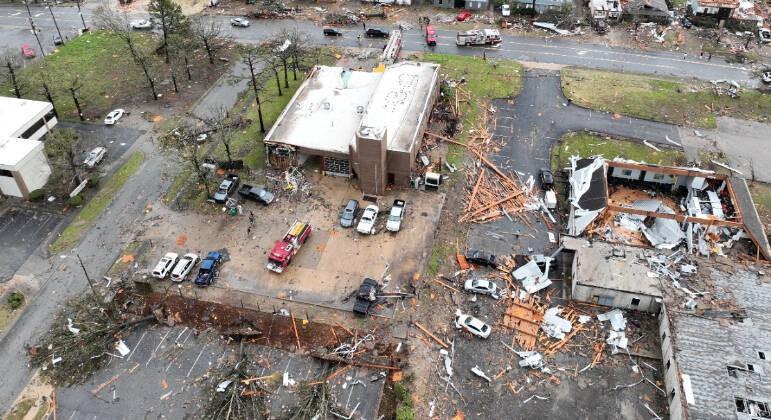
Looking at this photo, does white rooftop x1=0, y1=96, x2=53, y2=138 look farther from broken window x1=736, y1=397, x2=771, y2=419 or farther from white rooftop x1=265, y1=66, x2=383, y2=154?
broken window x1=736, y1=397, x2=771, y2=419

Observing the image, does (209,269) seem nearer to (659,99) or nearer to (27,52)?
(27,52)

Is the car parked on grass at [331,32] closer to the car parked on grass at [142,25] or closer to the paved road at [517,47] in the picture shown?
the paved road at [517,47]

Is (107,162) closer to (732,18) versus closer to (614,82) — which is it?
(614,82)

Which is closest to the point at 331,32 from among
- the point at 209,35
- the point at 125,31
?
the point at 209,35

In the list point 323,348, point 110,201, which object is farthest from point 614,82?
point 110,201

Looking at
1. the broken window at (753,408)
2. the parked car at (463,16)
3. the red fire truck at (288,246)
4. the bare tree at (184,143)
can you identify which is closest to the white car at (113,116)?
the bare tree at (184,143)
